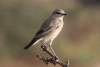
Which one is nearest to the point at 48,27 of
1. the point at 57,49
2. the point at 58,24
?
the point at 58,24

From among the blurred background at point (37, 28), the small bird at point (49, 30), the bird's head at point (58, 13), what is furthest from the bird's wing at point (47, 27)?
the blurred background at point (37, 28)

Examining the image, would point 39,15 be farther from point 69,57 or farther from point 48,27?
point 48,27

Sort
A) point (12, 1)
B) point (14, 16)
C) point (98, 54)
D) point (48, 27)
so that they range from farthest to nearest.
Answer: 1. point (12, 1)
2. point (14, 16)
3. point (98, 54)
4. point (48, 27)

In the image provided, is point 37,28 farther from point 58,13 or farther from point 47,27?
point 47,27

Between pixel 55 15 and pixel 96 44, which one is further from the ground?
pixel 55 15

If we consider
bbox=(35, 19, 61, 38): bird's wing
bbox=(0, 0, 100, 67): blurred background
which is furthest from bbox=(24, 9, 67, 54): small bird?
bbox=(0, 0, 100, 67): blurred background

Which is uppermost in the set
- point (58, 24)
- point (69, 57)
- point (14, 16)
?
point (58, 24)

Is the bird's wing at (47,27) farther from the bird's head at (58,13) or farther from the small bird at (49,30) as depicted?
the bird's head at (58,13)
